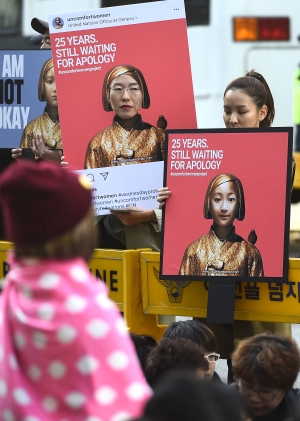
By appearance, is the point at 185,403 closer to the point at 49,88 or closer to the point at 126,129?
the point at 126,129

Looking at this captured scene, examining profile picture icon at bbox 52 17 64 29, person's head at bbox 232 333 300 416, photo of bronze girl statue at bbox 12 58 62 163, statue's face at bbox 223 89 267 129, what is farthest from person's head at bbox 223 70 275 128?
person's head at bbox 232 333 300 416

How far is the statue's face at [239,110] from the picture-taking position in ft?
13.3

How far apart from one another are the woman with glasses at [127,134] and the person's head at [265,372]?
4.04ft

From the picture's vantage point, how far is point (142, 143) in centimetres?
419

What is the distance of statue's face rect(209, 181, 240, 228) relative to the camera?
3.82 m

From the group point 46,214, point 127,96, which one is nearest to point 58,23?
point 127,96

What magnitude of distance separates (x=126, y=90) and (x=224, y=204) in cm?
80

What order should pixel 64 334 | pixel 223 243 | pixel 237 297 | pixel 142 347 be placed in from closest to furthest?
pixel 64 334 → pixel 142 347 → pixel 223 243 → pixel 237 297

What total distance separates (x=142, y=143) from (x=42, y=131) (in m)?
0.74

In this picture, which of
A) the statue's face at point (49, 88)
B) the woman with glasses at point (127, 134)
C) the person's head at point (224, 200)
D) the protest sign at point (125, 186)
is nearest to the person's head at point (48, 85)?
the statue's face at point (49, 88)

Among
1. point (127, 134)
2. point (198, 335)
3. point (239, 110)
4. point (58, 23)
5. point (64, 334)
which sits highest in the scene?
point (58, 23)

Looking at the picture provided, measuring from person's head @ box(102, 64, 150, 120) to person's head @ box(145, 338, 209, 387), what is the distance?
150 cm

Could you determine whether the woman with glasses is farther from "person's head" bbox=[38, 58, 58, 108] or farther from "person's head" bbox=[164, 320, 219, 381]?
"person's head" bbox=[164, 320, 219, 381]

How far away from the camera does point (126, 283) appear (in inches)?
163
